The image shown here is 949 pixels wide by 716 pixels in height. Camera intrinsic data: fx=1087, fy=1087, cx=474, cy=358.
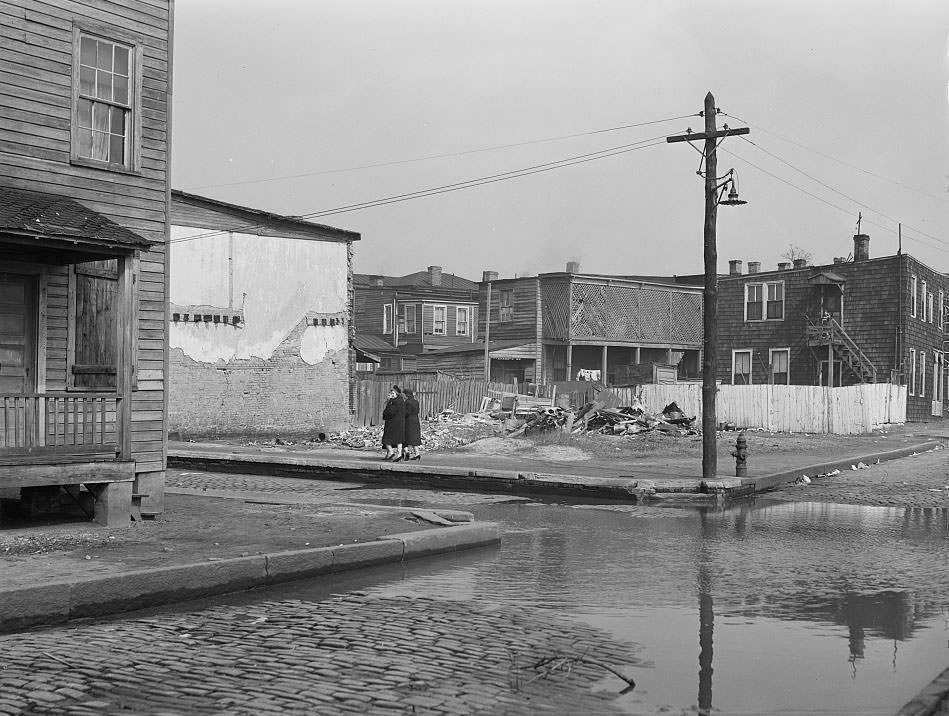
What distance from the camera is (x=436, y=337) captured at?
196 ft

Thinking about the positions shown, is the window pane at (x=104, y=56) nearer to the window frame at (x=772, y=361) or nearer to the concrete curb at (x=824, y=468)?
the concrete curb at (x=824, y=468)

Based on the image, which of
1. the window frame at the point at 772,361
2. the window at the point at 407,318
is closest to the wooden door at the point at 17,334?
the window frame at the point at 772,361

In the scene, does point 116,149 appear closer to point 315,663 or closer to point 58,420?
point 58,420

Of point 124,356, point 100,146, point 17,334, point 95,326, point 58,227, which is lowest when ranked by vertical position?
point 124,356

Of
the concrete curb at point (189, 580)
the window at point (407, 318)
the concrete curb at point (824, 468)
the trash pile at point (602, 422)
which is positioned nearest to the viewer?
the concrete curb at point (189, 580)

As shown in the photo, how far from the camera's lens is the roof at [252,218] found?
3306cm

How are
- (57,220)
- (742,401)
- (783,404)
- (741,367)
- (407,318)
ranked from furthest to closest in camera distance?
(407,318)
(741,367)
(742,401)
(783,404)
(57,220)

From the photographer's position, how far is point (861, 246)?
51375 millimetres

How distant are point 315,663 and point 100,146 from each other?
382 inches

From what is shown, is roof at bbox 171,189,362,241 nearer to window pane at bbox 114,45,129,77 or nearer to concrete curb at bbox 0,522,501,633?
window pane at bbox 114,45,129,77

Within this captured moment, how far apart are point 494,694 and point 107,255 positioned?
29.5ft

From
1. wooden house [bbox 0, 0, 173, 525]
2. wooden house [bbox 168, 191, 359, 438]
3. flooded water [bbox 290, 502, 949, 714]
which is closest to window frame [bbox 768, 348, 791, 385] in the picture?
wooden house [bbox 168, 191, 359, 438]

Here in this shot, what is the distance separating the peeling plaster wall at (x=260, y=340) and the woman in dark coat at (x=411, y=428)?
10926 millimetres

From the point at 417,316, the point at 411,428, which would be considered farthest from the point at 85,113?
the point at 417,316
